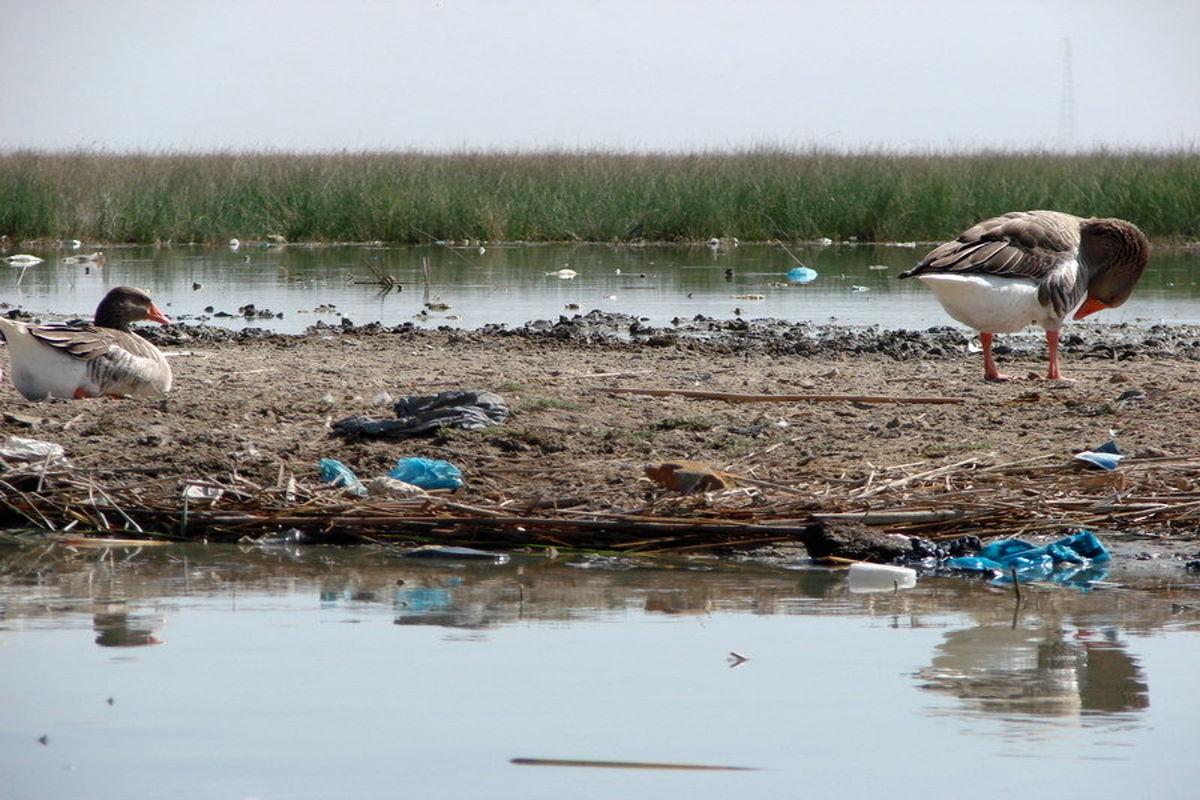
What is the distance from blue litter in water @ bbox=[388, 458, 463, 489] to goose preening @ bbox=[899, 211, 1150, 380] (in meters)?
3.74

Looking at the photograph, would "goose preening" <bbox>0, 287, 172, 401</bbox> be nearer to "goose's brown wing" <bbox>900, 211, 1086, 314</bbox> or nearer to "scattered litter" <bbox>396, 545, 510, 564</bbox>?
"scattered litter" <bbox>396, 545, 510, 564</bbox>

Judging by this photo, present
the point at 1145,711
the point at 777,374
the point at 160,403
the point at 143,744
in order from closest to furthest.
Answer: the point at 143,744
the point at 1145,711
the point at 160,403
the point at 777,374

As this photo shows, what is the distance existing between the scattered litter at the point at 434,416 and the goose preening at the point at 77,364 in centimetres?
148

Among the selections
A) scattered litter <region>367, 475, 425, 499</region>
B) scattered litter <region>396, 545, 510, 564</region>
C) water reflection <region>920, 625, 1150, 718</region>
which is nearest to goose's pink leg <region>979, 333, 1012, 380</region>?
scattered litter <region>367, 475, 425, 499</region>

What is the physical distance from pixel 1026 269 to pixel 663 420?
3.09 metres

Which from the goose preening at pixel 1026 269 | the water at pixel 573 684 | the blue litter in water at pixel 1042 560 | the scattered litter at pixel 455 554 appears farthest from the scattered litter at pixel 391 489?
the goose preening at pixel 1026 269

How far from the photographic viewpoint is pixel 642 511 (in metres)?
6.35

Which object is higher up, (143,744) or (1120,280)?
(1120,280)

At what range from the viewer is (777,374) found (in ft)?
33.4

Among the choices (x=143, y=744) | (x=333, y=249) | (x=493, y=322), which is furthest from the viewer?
(x=333, y=249)

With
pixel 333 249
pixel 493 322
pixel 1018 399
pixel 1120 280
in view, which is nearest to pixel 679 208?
pixel 333 249

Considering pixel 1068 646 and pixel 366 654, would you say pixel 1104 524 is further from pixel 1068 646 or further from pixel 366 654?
pixel 366 654

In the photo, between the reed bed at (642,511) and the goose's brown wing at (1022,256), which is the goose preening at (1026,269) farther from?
the reed bed at (642,511)

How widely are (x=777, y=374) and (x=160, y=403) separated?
156 inches
